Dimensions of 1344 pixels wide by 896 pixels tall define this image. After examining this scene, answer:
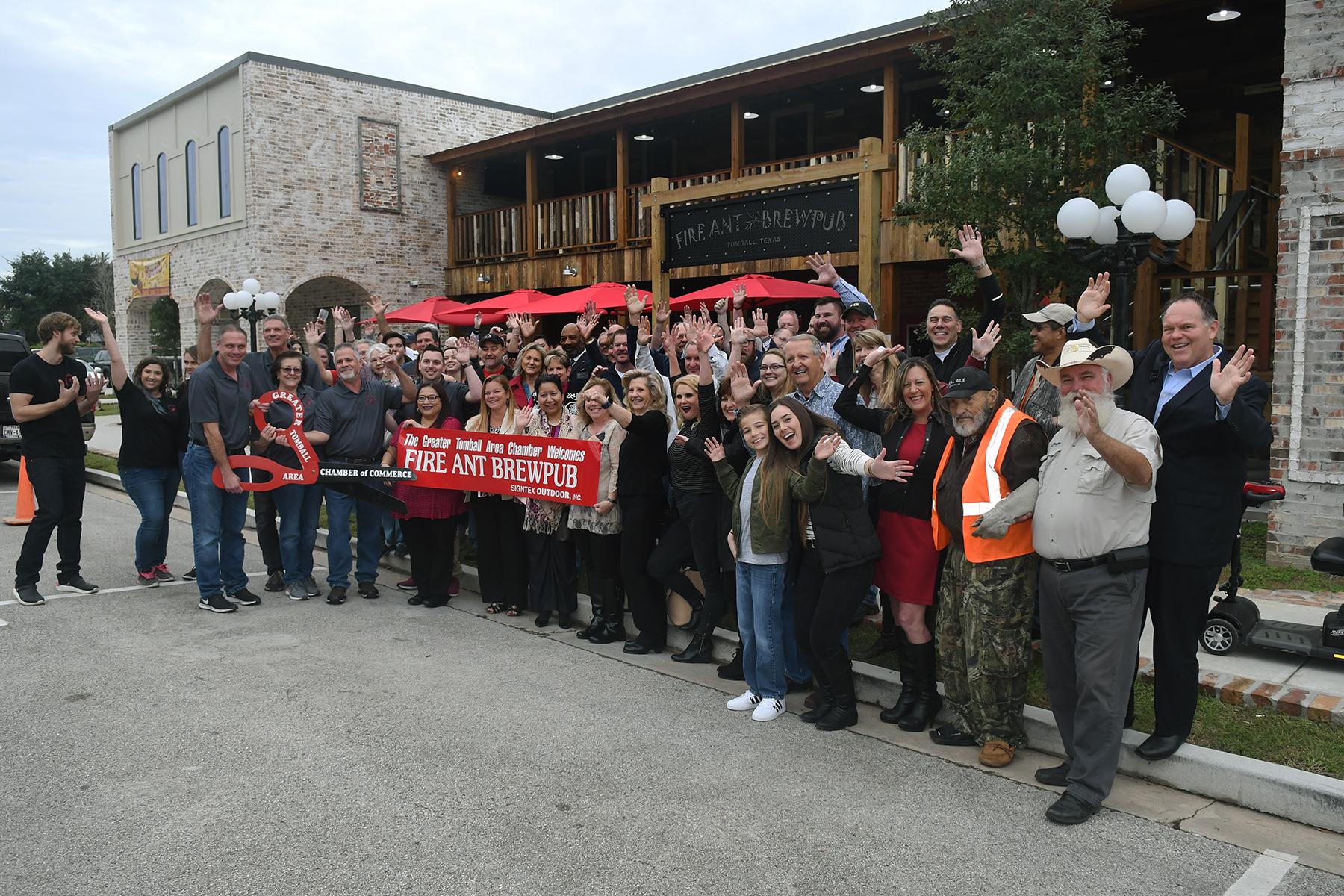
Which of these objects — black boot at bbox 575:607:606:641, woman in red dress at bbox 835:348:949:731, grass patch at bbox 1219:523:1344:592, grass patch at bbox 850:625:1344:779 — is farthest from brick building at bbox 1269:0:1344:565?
black boot at bbox 575:607:606:641

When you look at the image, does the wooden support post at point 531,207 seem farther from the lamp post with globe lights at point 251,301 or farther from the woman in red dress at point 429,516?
the woman in red dress at point 429,516

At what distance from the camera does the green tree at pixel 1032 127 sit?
27.9ft

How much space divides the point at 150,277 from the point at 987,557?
89.1 ft

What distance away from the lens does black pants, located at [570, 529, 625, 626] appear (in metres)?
6.53

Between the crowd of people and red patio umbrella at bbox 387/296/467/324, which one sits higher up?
red patio umbrella at bbox 387/296/467/324

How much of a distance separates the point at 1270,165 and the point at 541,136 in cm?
1316

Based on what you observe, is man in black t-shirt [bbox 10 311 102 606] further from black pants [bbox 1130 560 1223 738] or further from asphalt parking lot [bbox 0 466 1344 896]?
black pants [bbox 1130 560 1223 738]

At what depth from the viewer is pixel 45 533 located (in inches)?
296

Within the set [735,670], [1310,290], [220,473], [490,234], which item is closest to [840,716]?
[735,670]

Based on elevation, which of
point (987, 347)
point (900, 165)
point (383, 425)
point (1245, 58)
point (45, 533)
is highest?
point (1245, 58)

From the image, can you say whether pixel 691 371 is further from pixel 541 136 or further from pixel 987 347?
pixel 541 136

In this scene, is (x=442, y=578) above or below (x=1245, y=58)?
below

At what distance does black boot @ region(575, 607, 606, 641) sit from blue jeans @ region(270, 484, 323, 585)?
8.75ft

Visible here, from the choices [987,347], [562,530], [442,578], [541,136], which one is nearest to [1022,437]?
[987,347]
